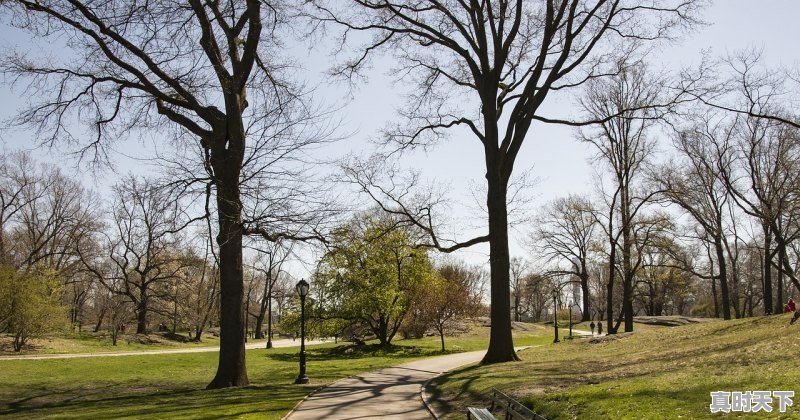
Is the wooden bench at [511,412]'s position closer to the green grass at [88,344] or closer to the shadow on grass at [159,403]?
the shadow on grass at [159,403]

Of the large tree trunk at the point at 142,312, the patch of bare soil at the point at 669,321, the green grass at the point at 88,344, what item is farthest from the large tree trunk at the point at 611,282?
the large tree trunk at the point at 142,312

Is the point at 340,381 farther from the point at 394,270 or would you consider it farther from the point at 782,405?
the point at 394,270

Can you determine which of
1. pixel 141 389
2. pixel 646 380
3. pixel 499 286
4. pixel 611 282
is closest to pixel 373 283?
pixel 611 282

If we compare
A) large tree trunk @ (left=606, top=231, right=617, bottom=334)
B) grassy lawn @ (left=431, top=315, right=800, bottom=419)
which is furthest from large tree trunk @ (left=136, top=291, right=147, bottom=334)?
grassy lawn @ (left=431, top=315, right=800, bottom=419)

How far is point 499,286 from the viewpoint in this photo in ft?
58.3

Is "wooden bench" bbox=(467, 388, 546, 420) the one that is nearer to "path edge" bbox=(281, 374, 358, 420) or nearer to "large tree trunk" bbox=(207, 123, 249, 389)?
"path edge" bbox=(281, 374, 358, 420)

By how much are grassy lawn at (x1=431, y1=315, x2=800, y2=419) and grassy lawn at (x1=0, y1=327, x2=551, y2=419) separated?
4.14 m

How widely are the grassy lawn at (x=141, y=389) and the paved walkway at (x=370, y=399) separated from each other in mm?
541

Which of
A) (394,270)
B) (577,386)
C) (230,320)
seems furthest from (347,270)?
(577,386)

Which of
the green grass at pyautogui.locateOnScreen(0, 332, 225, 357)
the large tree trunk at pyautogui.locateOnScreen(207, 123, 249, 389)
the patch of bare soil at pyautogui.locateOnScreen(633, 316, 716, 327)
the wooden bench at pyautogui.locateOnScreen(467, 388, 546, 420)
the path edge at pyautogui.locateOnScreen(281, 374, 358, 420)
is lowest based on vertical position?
the green grass at pyautogui.locateOnScreen(0, 332, 225, 357)

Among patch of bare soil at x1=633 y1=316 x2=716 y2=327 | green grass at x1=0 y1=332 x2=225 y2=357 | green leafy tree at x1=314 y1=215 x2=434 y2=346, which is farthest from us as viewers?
patch of bare soil at x1=633 y1=316 x2=716 y2=327

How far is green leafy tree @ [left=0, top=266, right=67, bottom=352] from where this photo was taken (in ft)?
95.6

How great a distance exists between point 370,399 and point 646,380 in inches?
248

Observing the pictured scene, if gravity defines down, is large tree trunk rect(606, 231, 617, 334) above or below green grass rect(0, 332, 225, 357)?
above
